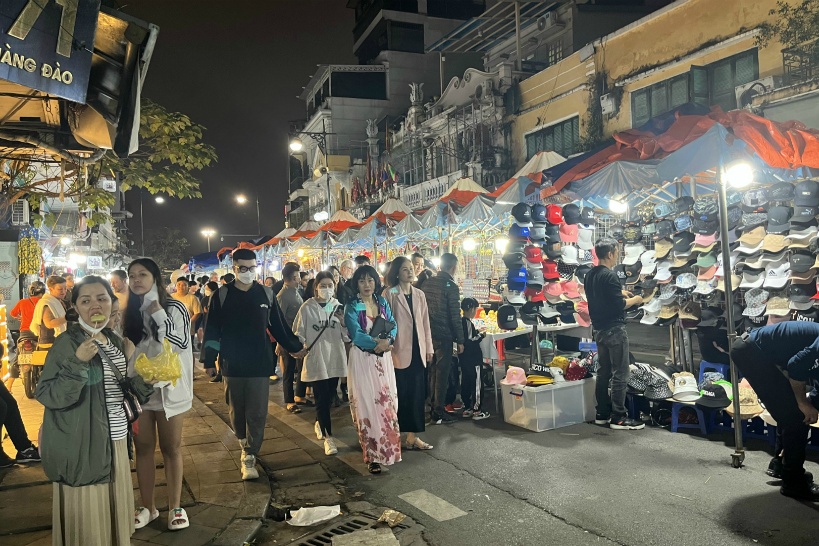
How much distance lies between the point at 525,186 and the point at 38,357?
26.8 ft

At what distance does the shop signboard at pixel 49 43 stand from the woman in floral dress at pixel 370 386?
3.18 metres

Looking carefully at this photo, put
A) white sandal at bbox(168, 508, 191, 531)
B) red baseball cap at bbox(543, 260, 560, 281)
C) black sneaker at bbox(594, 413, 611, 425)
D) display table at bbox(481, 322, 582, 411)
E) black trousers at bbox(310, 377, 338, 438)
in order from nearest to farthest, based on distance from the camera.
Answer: white sandal at bbox(168, 508, 191, 531) → black trousers at bbox(310, 377, 338, 438) → black sneaker at bbox(594, 413, 611, 425) → display table at bbox(481, 322, 582, 411) → red baseball cap at bbox(543, 260, 560, 281)

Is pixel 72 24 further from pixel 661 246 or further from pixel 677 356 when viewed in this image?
pixel 677 356

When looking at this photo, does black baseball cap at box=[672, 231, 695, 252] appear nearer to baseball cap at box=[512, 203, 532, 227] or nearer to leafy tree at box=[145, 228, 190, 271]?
baseball cap at box=[512, 203, 532, 227]

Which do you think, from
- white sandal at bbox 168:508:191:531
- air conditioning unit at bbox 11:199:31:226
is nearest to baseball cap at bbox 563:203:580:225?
white sandal at bbox 168:508:191:531

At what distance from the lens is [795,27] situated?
11.9 m

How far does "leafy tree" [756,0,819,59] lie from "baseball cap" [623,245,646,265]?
550cm

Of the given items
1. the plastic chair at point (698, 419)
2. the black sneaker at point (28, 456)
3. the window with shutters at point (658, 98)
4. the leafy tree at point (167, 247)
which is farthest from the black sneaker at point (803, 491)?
the leafy tree at point (167, 247)

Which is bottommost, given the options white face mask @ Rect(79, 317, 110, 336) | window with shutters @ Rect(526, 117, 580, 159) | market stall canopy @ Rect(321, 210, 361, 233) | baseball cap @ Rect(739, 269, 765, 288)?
white face mask @ Rect(79, 317, 110, 336)

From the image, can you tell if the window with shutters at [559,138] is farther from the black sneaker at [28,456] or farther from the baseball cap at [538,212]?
the black sneaker at [28,456]

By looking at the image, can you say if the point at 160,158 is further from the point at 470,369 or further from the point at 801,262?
the point at 801,262

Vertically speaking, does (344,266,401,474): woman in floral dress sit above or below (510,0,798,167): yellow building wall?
below

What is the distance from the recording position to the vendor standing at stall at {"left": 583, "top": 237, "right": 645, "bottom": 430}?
23.5 feet

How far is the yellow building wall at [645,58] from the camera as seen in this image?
13297mm
